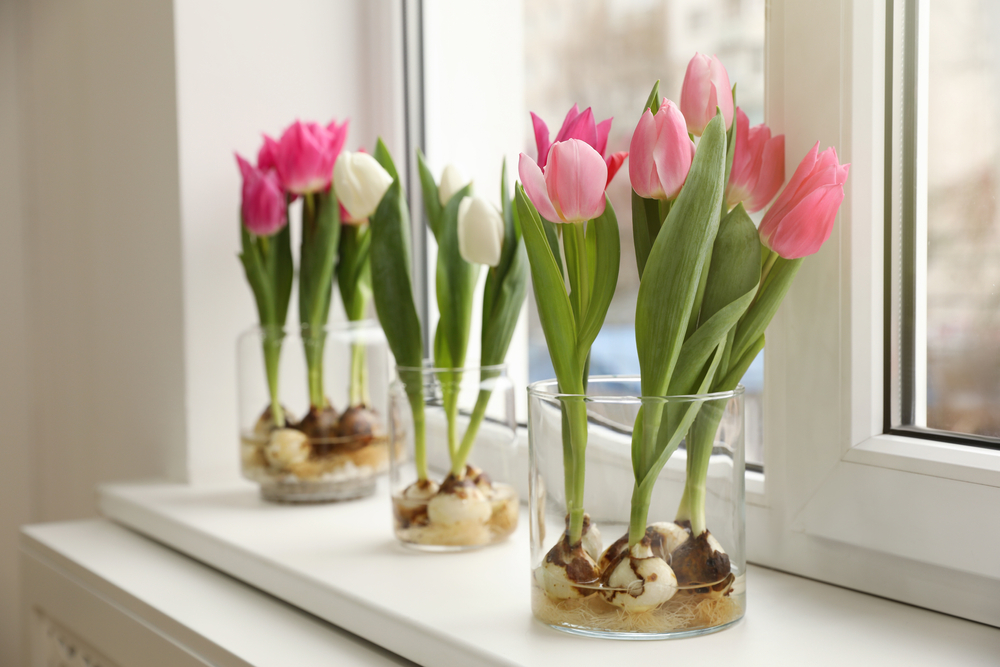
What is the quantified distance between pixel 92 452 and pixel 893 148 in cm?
119

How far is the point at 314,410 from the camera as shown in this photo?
0.92 meters

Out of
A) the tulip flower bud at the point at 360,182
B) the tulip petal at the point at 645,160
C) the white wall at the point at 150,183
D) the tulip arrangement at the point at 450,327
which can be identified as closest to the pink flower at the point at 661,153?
the tulip petal at the point at 645,160

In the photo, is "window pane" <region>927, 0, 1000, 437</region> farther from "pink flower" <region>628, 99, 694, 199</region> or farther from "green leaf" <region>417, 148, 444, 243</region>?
"green leaf" <region>417, 148, 444, 243</region>

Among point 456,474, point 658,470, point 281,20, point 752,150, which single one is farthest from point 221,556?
point 281,20

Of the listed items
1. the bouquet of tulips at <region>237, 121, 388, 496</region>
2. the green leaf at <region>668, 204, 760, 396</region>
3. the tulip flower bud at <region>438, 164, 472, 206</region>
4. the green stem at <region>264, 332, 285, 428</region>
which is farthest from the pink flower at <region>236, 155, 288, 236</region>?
the green leaf at <region>668, 204, 760, 396</region>

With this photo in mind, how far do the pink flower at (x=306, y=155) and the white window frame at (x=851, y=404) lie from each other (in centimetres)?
46

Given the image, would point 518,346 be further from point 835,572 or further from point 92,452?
point 92,452

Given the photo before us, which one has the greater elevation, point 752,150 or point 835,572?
point 752,150

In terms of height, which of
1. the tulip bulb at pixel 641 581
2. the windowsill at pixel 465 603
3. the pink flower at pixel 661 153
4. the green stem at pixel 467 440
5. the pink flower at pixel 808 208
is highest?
the pink flower at pixel 661 153

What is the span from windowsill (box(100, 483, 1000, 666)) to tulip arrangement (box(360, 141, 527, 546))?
3 cm

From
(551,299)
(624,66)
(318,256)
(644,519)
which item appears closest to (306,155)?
(318,256)

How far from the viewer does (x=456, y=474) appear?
745 mm

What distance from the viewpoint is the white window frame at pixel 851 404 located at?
1.77ft

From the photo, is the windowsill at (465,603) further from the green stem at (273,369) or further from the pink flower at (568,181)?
the pink flower at (568,181)
